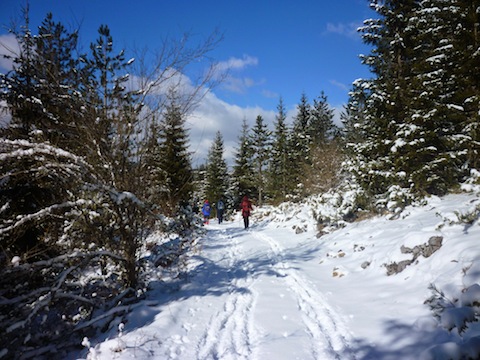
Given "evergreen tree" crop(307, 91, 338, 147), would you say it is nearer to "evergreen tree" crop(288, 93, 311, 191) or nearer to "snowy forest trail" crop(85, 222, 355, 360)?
"evergreen tree" crop(288, 93, 311, 191)

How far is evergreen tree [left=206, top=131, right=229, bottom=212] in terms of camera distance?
3444cm

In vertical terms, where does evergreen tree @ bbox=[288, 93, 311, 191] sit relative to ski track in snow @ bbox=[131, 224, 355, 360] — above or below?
above

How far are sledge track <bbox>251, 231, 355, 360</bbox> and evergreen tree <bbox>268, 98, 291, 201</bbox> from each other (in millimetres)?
19909

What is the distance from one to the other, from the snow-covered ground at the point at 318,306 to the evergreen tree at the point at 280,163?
62.2 ft

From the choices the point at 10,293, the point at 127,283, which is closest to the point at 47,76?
the point at 10,293

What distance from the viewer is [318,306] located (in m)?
5.14

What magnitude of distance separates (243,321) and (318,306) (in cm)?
149

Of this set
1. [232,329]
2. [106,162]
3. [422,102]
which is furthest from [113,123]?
[422,102]

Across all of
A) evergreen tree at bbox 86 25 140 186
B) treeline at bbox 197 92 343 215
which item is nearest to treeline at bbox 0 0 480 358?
evergreen tree at bbox 86 25 140 186

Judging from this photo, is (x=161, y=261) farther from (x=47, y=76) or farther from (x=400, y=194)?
(x=400, y=194)

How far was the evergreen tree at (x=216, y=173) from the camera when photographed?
3444cm

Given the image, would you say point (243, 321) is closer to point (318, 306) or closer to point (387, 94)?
point (318, 306)

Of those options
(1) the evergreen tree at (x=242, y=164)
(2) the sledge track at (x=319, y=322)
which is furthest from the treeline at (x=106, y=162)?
(1) the evergreen tree at (x=242, y=164)

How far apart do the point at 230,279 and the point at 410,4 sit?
12.4m
